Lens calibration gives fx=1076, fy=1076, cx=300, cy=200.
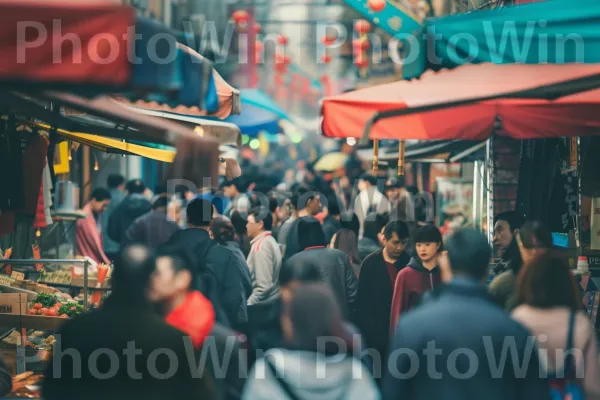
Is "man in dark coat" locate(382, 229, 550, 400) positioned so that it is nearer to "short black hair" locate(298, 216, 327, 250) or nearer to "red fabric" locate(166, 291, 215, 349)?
"red fabric" locate(166, 291, 215, 349)

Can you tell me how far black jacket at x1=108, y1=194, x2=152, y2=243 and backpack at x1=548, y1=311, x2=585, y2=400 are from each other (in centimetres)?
1118

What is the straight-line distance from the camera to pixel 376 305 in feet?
30.8

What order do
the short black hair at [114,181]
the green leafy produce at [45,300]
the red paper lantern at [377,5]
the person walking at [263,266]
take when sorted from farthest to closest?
the short black hair at [114,181]
the red paper lantern at [377,5]
the person walking at [263,266]
the green leafy produce at [45,300]

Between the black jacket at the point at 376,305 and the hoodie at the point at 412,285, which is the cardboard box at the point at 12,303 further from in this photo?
the hoodie at the point at 412,285

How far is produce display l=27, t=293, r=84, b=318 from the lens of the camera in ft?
32.1

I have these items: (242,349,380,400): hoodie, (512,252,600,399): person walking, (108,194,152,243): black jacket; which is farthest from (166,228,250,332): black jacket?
(108,194,152,243): black jacket

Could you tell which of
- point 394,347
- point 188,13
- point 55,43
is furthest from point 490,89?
point 188,13

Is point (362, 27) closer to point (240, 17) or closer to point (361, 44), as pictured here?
point (361, 44)

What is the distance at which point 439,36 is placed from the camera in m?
7.87

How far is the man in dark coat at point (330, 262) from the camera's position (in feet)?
31.1

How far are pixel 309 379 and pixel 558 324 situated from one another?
68.4 inches

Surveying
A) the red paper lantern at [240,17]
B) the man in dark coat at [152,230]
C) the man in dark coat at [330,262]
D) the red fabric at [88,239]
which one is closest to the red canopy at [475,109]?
the man in dark coat at [330,262]

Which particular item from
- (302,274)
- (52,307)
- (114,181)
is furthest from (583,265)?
(114,181)

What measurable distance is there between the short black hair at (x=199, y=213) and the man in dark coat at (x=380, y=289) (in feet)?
4.89
